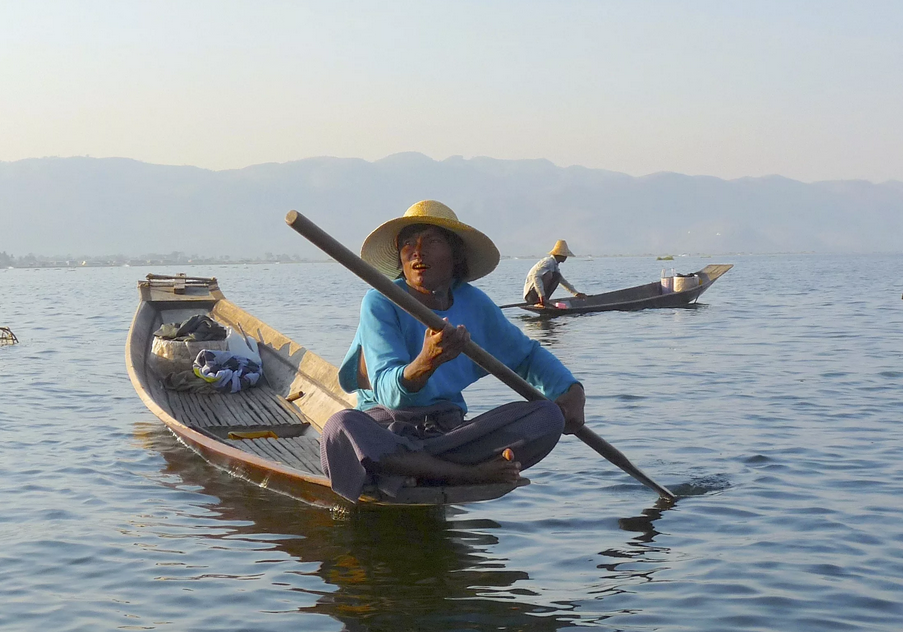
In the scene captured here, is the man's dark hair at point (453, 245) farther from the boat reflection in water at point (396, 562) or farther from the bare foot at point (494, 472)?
the boat reflection in water at point (396, 562)

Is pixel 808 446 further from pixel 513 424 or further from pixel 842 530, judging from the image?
pixel 513 424

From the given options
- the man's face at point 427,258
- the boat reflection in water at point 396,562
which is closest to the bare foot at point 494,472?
the boat reflection in water at point 396,562

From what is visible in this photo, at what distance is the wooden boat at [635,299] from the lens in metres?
19.8

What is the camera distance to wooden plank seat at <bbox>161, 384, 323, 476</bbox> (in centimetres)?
656

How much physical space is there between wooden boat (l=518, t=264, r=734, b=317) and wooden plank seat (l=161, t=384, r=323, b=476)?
36.0 feet

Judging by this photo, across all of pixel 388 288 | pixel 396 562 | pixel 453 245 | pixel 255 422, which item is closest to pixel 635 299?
pixel 255 422

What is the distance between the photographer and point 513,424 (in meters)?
4.26

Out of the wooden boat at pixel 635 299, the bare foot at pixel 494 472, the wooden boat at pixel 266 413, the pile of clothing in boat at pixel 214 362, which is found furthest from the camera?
the wooden boat at pixel 635 299

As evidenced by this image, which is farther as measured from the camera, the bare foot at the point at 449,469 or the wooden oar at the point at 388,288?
the bare foot at the point at 449,469

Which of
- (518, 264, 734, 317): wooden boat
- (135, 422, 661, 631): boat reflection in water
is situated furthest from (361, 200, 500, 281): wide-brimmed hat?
(518, 264, 734, 317): wooden boat

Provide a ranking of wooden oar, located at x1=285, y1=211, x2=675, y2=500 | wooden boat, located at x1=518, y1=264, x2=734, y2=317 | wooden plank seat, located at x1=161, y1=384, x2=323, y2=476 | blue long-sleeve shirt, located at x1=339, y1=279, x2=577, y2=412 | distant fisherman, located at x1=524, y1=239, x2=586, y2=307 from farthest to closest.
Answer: wooden boat, located at x1=518, y1=264, x2=734, y2=317 < distant fisherman, located at x1=524, y1=239, x2=586, y2=307 < wooden plank seat, located at x1=161, y1=384, x2=323, y2=476 < blue long-sleeve shirt, located at x1=339, y1=279, x2=577, y2=412 < wooden oar, located at x1=285, y1=211, x2=675, y2=500

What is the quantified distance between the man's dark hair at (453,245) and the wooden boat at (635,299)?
14666 mm

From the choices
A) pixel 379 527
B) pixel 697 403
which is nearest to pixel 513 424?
pixel 379 527

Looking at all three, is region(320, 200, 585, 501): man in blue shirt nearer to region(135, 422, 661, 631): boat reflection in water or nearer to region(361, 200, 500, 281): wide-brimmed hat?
region(361, 200, 500, 281): wide-brimmed hat
